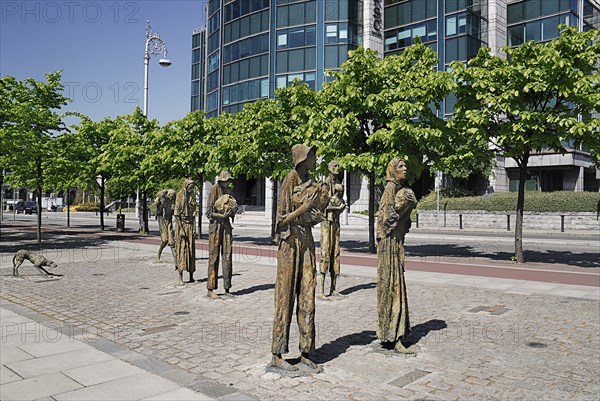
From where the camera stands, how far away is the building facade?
4575cm

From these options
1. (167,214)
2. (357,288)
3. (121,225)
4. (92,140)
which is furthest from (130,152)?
(357,288)

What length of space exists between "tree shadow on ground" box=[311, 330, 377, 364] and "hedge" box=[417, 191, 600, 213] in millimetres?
31909

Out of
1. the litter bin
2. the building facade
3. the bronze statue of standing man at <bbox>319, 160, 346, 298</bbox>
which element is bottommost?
the litter bin

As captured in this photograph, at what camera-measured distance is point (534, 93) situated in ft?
53.0

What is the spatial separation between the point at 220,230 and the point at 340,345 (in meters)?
4.46

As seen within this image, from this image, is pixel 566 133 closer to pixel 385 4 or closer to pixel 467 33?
pixel 467 33

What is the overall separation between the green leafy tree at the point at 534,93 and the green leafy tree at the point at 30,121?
16.0 m

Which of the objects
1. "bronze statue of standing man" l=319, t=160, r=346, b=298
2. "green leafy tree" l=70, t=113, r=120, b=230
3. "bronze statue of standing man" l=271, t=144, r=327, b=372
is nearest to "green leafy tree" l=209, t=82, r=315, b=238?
"bronze statue of standing man" l=319, t=160, r=346, b=298

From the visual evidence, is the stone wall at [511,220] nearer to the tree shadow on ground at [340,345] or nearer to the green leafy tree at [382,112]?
Result: the green leafy tree at [382,112]

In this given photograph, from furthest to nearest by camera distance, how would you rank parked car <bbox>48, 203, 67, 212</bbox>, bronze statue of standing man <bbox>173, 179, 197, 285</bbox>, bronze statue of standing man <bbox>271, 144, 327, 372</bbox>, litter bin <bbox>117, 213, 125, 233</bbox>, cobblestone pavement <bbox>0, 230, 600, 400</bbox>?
1. parked car <bbox>48, 203, 67, 212</bbox>
2. litter bin <bbox>117, 213, 125, 233</bbox>
3. bronze statue of standing man <bbox>173, 179, 197, 285</bbox>
4. bronze statue of standing man <bbox>271, 144, 327, 372</bbox>
5. cobblestone pavement <bbox>0, 230, 600, 400</bbox>

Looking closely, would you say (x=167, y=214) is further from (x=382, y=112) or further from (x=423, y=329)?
(x=423, y=329)

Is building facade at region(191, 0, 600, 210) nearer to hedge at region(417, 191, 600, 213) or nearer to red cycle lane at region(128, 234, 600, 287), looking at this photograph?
hedge at region(417, 191, 600, 213)

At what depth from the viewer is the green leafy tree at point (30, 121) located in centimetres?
2001

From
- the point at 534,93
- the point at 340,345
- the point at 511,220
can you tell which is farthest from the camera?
the point at 511,220
